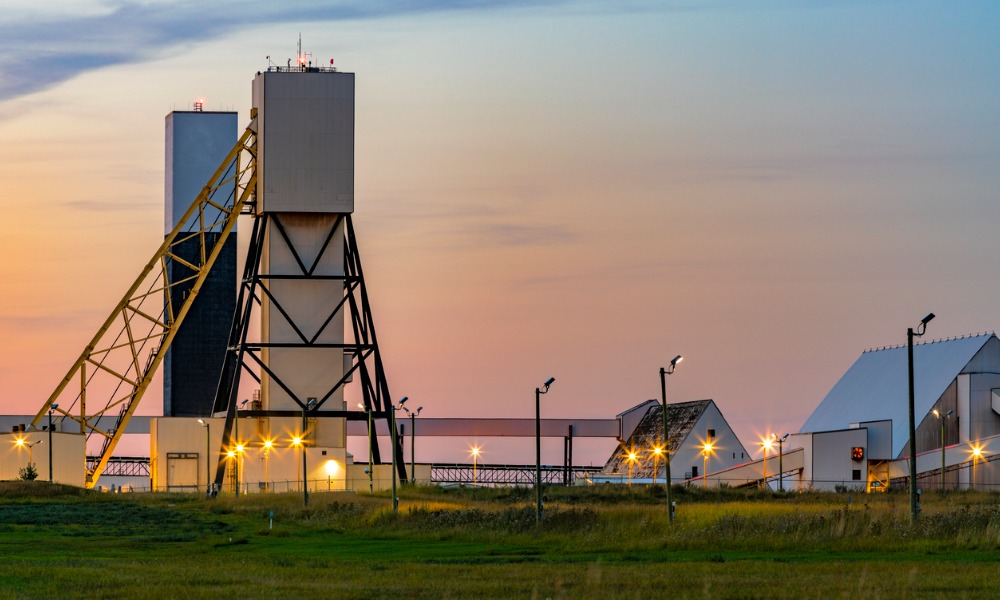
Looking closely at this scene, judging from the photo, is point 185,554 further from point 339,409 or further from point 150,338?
point 150,338

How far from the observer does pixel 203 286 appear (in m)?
104

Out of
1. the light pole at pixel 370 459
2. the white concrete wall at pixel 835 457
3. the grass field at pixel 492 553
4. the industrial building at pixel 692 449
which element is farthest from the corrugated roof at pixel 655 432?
the grass field at pixel 492 553

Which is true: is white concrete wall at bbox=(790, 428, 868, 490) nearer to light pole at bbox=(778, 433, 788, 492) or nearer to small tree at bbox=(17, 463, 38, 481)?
light pole at bbox=(778, 433, 788, 492)

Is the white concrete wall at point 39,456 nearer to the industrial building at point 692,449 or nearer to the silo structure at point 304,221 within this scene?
the silo structure at point 304,221

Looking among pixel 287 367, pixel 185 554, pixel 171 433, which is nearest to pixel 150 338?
pixel 171 433

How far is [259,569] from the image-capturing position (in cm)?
3331

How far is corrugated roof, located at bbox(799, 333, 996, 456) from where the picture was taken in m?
86.6

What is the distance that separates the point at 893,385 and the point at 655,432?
15.5 m

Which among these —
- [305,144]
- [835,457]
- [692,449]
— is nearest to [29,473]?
[305,144]

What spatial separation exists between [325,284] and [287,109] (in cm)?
934

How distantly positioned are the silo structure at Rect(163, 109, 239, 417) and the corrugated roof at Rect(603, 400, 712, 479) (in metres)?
27.2

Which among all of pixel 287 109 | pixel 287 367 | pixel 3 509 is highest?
pixel 287 109

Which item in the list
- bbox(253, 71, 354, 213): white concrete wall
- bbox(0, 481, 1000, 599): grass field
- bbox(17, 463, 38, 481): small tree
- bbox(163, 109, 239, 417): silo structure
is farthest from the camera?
bbox(163, 109, 239, 417): silo structure

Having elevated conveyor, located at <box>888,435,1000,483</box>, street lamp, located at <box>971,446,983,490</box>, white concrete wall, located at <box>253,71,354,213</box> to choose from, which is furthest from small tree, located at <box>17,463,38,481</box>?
street lamp, located at <box>971,446,983,490</box>
